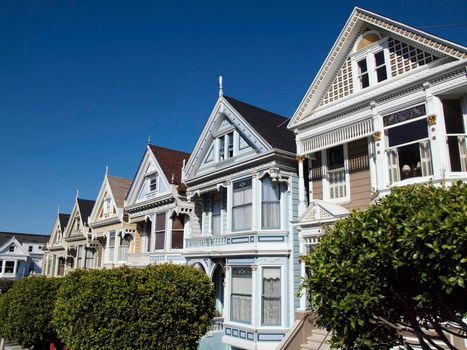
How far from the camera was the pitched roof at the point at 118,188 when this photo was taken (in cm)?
3250

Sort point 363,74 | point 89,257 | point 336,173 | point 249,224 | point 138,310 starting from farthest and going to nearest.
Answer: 1. point 89,257
2. point 249,224
3. point 336,173
4. point 363,74
5. point 138,310

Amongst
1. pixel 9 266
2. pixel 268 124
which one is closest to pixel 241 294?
pixel 268 124

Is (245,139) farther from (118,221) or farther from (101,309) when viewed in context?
(118,221)

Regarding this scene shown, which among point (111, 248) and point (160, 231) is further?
point (111, 248)

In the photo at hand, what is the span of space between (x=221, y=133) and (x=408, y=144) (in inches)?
441

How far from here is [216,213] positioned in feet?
75.5

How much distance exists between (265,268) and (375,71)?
9392 mm

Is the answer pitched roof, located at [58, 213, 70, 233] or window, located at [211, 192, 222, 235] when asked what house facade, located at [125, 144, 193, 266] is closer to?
window, located at [211, 192, 222, 235]

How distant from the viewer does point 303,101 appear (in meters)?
17.4

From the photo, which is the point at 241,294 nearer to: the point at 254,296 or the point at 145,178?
the point at 254,296

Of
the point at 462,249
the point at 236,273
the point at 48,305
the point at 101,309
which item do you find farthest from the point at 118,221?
the point at 462,249

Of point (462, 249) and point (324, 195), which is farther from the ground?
point (324, 195)

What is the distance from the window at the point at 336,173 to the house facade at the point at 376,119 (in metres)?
0.04

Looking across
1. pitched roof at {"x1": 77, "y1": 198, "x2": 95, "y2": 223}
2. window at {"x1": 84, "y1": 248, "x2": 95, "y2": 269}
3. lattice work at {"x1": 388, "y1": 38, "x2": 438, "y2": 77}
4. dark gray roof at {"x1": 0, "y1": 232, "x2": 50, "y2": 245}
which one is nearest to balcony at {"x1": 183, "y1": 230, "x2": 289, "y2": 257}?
lattice work at {"x1": 388, "y1": 38, "x2": 438, "y2": 77}
